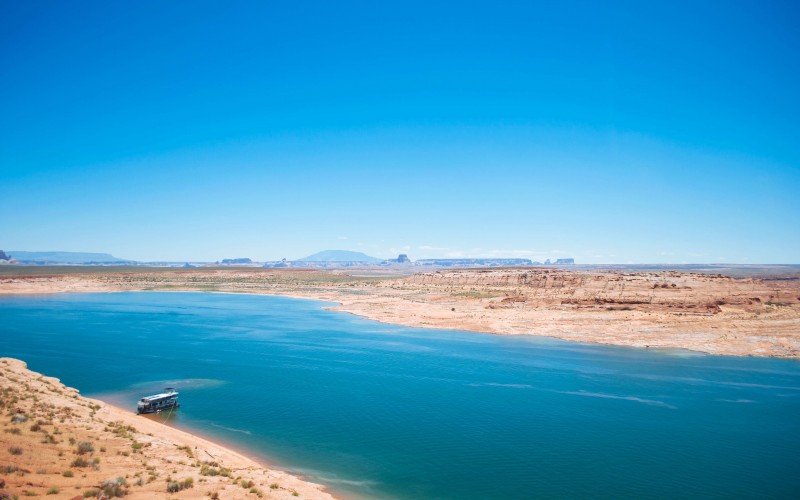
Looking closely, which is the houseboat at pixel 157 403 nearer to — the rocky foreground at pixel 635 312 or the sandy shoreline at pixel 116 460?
the sandy shoreline at pixel 116 460

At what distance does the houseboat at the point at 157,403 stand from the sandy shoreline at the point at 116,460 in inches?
64.0

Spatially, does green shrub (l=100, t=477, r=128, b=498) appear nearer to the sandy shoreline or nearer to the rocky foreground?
the sandy shoreline

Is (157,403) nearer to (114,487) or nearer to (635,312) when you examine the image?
(114,487)

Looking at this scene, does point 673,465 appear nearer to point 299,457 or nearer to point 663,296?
point 299,457

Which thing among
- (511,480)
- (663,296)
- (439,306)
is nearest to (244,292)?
(439,306)

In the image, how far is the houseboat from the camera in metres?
24.1

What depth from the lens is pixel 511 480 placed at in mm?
18000

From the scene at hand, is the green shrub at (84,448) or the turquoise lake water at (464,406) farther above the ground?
the green shrub at (84,448)

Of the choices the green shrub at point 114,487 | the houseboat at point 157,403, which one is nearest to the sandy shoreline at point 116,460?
the green shrub at point 114,487

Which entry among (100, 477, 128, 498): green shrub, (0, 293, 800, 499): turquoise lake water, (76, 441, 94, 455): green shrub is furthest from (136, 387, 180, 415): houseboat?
(100, 477, 128, 498): green shrub

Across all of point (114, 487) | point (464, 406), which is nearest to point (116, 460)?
point (114, 487)

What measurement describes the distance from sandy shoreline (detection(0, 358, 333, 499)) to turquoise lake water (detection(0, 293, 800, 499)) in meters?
2.14

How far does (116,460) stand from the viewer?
16.1 metres

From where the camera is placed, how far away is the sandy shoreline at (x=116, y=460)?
45.3ft
